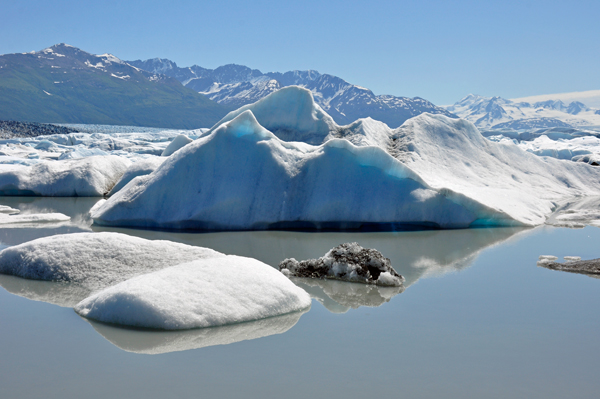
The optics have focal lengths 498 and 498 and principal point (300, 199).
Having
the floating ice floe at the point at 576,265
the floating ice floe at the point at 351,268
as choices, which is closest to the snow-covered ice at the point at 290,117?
the floating ice floe at the point at 576,265

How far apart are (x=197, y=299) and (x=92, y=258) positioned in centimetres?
180

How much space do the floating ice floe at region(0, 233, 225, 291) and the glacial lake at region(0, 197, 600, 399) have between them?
7.6 inches

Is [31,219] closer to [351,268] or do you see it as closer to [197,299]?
[351,268]

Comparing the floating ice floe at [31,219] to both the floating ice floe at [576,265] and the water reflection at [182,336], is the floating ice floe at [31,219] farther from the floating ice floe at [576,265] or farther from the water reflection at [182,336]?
the floating ice floe at [576,265]

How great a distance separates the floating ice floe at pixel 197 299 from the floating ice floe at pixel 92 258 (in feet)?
2.38

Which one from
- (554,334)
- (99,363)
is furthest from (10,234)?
(554,334)

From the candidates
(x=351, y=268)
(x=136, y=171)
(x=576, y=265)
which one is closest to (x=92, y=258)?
(x=351, y=268)

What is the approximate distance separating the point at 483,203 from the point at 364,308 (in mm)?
5723

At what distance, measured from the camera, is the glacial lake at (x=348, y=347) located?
2689 mm

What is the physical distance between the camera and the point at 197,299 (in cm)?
368

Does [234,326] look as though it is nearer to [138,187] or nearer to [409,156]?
[138,187]

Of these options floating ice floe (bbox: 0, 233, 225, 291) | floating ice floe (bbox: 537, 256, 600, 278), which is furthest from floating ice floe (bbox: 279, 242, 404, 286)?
floating ice floe (bbox: 537, 256, 600, 278)

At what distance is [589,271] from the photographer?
563 cm

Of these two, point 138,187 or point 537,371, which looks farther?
point 138,187
